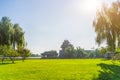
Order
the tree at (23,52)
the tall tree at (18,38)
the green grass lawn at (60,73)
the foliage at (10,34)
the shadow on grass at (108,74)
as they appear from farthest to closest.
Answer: the tall tree at (18,38) < the foliage at (10,34) < the tree at (23,52) < the shadow on grass at (108,74) < the green grass lawn at (60,73)

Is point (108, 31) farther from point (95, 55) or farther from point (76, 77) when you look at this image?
point (95, 55)

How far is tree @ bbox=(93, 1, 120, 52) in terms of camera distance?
32094 millimetres

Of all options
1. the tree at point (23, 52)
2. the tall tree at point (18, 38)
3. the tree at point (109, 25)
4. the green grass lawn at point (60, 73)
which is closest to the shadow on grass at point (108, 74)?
the green grass lawn at point (60, 73)

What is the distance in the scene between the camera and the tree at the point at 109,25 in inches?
1264

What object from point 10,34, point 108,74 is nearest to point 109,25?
point 108,74

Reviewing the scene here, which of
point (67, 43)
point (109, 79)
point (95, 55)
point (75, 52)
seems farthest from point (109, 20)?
point (67, 43)

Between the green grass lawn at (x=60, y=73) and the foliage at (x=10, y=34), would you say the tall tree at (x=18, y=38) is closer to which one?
the foliage at (x=10, y=34)

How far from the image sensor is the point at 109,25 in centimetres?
3366

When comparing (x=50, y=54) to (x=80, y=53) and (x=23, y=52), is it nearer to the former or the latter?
(x=80, y=53)

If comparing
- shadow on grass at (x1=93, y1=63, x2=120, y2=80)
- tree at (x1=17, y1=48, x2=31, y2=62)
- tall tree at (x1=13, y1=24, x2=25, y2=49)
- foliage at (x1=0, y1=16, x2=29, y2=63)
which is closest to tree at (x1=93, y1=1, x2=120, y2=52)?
shadow on grass at (x1=93, y1=63, x2=120, y2=80)

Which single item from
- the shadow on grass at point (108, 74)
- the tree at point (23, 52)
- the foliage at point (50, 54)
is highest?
the foliage at point (50, 54)

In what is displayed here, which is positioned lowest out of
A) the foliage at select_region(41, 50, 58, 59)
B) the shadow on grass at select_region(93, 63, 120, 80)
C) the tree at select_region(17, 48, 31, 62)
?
the shadow on grass at select_region(93, 63, 120, 80)

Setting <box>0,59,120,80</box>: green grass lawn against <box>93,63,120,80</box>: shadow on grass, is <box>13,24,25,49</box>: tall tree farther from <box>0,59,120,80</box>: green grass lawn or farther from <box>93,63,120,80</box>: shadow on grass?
<box>93,63,120,80</box>: shadow on grass

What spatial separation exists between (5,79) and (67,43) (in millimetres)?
118772
